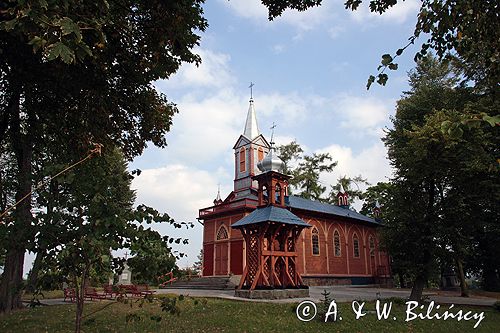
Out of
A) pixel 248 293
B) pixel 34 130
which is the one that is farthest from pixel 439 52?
pixel 248 293

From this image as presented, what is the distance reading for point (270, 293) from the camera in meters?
16.5

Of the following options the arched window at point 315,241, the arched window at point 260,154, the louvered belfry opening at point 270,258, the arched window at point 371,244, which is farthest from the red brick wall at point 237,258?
the arched window at point 371,244

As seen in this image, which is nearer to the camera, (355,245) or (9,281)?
(9,281)

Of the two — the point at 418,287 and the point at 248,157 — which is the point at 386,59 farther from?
the point at 248,157

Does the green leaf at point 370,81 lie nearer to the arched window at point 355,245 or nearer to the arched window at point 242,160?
the arched window at point 242,160

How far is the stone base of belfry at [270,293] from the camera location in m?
16.4

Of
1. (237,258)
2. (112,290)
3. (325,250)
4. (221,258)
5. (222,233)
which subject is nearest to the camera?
(112,290)

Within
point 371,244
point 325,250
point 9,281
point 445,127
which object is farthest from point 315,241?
point 445,127

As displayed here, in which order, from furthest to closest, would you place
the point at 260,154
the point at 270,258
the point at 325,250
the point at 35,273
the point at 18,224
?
the point at 260,154 < the point at 325,250 < the point at 270,258 < the point at 35,273 < the point at 18,224

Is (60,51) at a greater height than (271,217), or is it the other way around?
(271,217)

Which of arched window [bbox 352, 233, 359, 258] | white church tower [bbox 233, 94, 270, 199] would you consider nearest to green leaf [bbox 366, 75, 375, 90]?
white church tower [bbox 233, 94, 270, 199]

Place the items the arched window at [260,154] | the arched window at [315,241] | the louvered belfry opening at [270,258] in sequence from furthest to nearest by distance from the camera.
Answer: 1. the arched window at [260,154]
2. the arched window at [315,241]
3. the louvered belfry opening at [270,258]

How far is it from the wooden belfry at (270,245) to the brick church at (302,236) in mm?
7563

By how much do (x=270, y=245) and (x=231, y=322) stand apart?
7.13m
